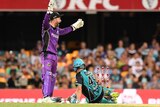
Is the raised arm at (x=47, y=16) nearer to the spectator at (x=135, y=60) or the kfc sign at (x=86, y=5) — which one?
the kfc sign at (x=86, y=5)

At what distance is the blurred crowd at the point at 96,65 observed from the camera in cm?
2030

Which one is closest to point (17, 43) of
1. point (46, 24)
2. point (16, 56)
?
point (16, 56)

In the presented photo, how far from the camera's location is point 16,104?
13734 millimetres

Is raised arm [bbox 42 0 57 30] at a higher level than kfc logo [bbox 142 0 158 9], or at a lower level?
lower

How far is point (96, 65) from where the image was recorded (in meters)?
20.8

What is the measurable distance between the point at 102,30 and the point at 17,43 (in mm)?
2853

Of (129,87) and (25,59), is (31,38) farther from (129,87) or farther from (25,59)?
(129,87)

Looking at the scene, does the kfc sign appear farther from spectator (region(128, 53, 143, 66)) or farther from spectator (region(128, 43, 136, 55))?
spectator (region(128, 43, 136, 55))

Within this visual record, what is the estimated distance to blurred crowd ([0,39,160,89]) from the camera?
66.6 ft

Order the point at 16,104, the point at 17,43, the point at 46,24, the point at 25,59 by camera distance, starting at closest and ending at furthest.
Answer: the point at 16,104 < the point at 46,24 < the point at 25,59 < the point at 17,43

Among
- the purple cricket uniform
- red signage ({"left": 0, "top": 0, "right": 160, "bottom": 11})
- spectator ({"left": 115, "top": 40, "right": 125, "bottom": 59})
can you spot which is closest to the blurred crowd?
spectator ({"left": 115, "top": 40, "right": 125, "bottom": 59})

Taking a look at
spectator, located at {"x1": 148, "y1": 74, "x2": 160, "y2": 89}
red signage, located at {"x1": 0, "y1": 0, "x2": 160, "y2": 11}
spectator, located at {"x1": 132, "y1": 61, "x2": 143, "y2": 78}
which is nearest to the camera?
red signage, located at {"x1": 0, "y1": 0, "x2": 160, "y2": 11}

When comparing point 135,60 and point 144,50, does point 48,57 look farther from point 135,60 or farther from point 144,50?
point 144,50

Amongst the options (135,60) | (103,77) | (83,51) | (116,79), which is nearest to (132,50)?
(135,60)
